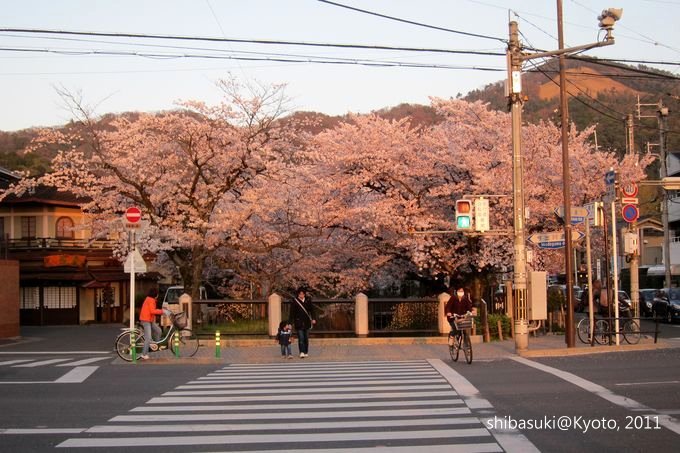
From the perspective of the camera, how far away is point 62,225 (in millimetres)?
46906

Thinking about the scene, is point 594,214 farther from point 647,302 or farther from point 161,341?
point 647,302

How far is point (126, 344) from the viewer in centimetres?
2084

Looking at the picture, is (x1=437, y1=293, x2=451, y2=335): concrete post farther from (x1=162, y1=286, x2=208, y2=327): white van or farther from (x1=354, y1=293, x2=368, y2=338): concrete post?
(x1=162, y1=286, x2=208, y2=327): white van

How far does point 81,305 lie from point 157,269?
4.98m

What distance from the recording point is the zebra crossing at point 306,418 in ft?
30.6

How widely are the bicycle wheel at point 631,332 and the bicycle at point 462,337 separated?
704 centimetres

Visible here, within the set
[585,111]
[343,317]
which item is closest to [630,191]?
[343,317]

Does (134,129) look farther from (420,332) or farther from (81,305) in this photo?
(81,305)

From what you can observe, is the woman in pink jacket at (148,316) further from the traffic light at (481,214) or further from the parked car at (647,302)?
the parked car at (647,302)

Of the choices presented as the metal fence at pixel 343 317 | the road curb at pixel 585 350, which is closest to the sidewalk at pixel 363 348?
the road curb at pixel 585 350

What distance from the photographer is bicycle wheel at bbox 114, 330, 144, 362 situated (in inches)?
814

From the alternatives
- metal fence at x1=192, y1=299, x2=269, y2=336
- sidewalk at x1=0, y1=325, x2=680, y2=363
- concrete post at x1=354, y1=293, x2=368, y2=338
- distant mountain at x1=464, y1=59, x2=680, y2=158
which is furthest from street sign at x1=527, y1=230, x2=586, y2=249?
distant mountain at x1=464, y1=59, x2=680, y2=158

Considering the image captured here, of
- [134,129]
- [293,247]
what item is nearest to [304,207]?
[293,247]

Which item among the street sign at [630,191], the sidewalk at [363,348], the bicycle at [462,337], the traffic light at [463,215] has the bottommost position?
the sidewalk at [363,348]
